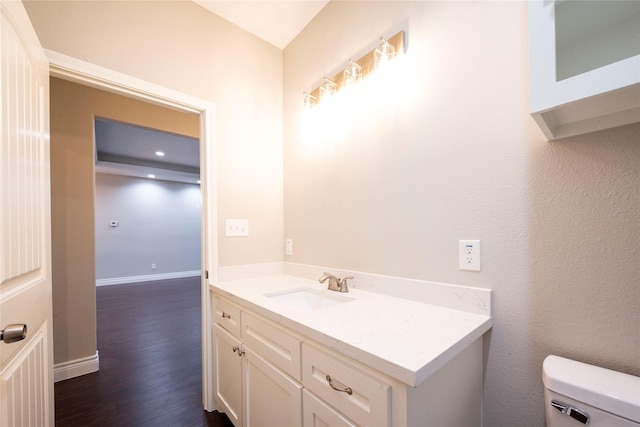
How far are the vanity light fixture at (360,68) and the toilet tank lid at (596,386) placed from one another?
1393 mm

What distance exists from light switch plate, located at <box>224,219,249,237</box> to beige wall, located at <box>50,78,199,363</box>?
1.46m

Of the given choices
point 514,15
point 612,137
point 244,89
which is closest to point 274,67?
point 244,89

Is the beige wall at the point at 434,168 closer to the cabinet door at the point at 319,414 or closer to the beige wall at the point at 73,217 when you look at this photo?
the cabinet door at the point at 319,414

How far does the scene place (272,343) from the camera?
1100 millimetres

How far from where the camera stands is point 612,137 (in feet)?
2.46

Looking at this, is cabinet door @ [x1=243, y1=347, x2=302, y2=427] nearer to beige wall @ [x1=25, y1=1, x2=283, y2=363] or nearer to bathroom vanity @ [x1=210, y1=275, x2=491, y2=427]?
bathroom vanity @ [x1=210, y1=275, x2=491, y2=427]

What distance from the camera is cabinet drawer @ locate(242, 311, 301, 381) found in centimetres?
97

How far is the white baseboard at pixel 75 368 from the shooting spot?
205 cm

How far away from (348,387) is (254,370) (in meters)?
0.64

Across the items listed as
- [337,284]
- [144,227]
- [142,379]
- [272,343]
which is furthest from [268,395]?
[144,227]

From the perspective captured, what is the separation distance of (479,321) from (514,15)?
1.12 meters

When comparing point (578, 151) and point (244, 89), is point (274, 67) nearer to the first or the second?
point (244, 89)

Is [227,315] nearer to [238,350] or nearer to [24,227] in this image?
[238,350]

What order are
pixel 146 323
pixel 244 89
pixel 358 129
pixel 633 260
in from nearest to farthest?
pixel 633 260, pixel 358 129, pixel 244 89, pixel 146 323
